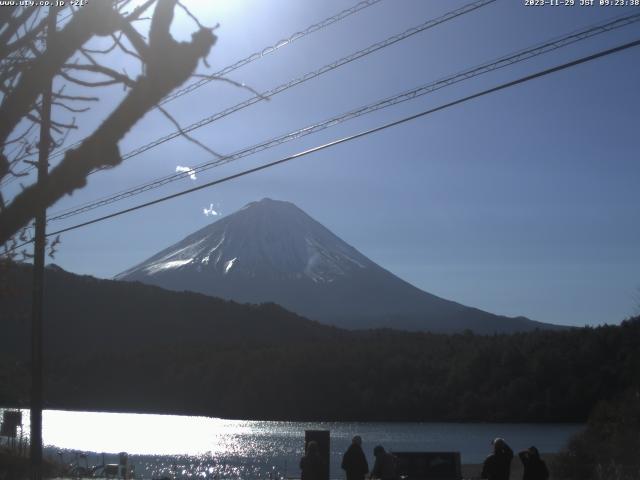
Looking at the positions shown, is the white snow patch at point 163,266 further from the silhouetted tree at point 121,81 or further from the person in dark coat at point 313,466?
the silhouetted tree at point 121,81

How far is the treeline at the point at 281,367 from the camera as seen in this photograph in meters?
66.8

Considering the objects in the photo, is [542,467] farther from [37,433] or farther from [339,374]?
[339,374]

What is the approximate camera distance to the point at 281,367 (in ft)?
262

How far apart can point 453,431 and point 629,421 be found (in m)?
38.4

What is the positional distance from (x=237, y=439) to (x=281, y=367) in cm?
1695

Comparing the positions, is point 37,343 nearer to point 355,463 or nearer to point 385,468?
point 355,463

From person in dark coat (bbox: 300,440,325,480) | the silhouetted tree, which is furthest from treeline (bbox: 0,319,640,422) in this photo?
the silhouetted tree

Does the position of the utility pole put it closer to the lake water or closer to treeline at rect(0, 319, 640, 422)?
the lake water

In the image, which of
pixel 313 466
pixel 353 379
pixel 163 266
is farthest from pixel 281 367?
pixel 163 266

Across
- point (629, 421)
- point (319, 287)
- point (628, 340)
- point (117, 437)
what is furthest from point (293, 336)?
point (319, 287)

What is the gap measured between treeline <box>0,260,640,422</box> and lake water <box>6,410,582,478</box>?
66.0 inches

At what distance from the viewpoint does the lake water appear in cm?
4469

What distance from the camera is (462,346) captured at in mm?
80500

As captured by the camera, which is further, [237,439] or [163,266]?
[163,266]
